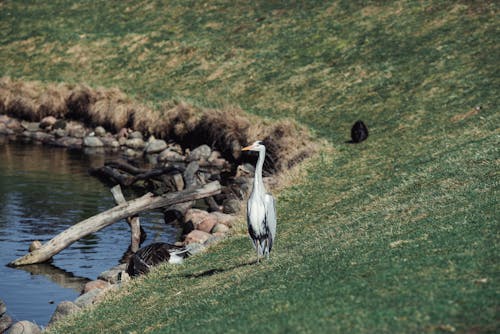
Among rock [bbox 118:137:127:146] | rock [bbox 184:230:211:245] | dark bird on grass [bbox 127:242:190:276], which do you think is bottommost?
rock [bbox 118:137:127:146]

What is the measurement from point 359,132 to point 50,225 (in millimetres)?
14947

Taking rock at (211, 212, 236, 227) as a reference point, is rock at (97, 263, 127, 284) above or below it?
above

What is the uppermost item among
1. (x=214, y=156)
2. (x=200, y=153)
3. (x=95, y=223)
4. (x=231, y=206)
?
(x=95, y=223)

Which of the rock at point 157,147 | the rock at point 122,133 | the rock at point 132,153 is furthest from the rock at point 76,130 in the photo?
the rock at point 157,147

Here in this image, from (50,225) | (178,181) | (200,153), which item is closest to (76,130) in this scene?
(200,153)

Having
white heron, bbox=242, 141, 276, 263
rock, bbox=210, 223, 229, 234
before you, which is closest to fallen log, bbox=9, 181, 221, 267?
rock, bbox=210, 223, 229, 234

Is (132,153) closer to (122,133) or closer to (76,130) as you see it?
(122,133)

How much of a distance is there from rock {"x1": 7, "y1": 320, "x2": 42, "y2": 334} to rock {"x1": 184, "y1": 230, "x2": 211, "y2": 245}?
917 cm

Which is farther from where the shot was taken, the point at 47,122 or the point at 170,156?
the point at 47,122

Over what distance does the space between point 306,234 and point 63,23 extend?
55.2 meters

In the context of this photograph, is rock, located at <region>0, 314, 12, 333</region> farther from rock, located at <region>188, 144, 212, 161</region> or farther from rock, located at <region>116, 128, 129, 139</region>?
rock, located at <region>116, 128, 129, 139</region>

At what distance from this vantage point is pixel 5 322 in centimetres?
2334

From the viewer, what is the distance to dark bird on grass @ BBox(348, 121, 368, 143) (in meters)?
38.6

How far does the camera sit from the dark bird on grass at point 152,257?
85.1ft
